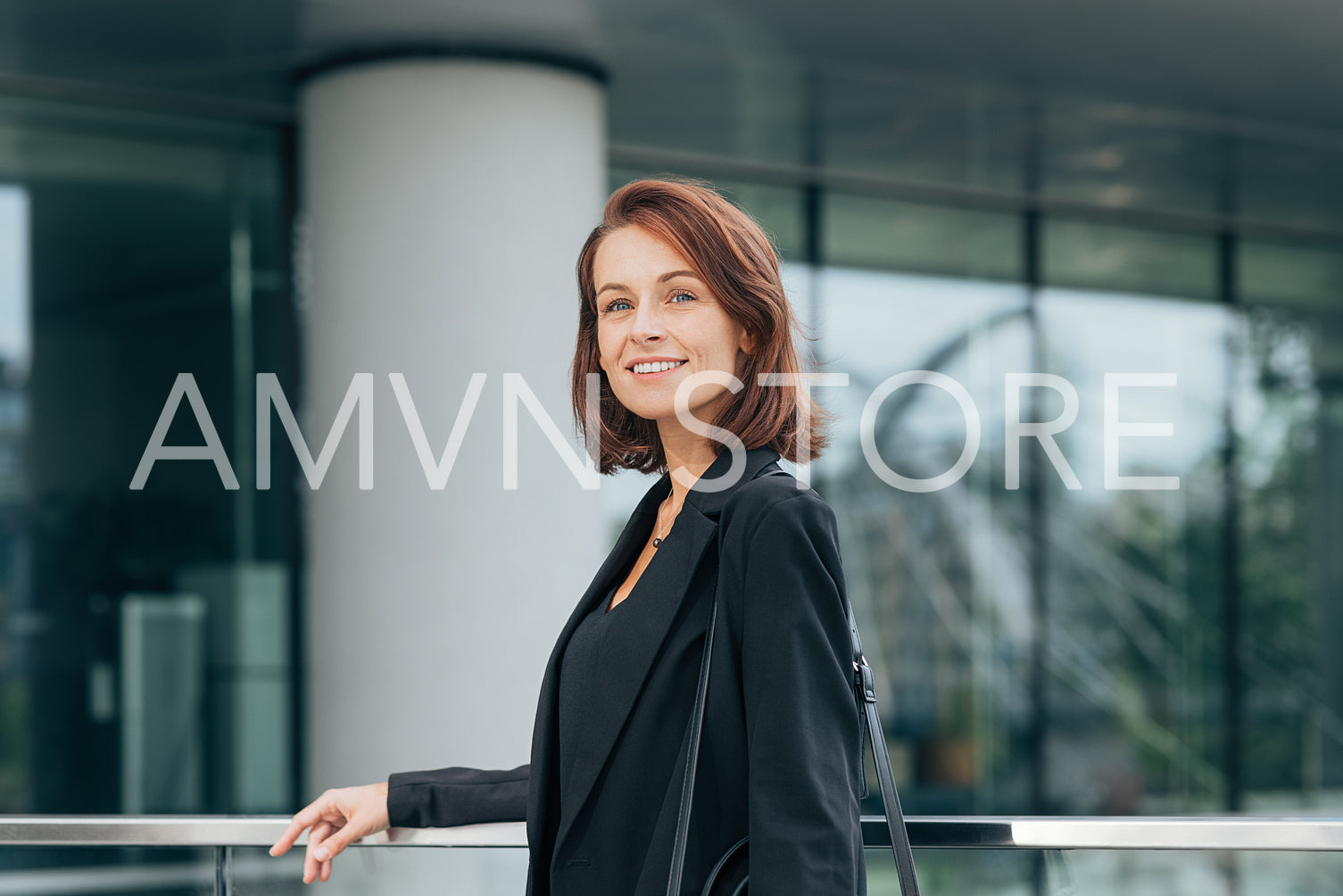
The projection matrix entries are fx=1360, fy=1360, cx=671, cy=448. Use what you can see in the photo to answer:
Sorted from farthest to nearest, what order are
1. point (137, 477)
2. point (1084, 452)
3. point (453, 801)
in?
1. point (1084, 452)
2. point (137, 477)
3. point (453, 801)

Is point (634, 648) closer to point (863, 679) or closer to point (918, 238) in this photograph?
point (863, 679)

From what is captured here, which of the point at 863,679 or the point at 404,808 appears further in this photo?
the point at 404,808

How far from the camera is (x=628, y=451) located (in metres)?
2.36

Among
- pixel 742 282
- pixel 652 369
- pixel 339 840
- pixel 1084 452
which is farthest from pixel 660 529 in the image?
pixel 1084 452

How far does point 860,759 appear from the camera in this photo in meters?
1.80

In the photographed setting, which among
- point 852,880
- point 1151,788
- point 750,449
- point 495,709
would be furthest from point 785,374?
point 1151,788

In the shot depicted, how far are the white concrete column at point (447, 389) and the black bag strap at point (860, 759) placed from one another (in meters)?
4.02

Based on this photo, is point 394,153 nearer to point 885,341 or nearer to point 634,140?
point 634,140

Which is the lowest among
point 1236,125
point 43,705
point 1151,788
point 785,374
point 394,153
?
point 1151,788

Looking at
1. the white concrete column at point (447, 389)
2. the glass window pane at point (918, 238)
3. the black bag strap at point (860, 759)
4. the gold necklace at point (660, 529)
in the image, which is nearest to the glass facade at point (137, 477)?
the white concrete column at point (447, 389)

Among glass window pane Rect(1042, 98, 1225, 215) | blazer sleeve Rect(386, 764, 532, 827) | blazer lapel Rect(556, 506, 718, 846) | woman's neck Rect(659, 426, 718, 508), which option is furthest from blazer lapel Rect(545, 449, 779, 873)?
glass window pane Rect(1042, 98, 1225, 215)

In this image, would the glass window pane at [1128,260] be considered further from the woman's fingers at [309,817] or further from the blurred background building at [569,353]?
the woman's fingers at [309,817]

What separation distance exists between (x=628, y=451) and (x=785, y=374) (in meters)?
0.41

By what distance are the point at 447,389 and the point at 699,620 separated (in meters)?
4.02
